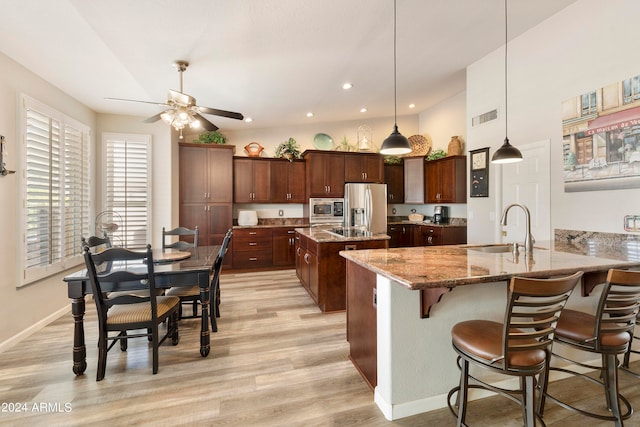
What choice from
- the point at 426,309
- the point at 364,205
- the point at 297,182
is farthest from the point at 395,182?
the point at 426,309

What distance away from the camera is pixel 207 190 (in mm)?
5500

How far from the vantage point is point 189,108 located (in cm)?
287

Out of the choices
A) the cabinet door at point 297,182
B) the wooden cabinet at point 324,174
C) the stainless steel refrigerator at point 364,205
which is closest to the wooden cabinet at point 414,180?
the stainless steel refrigerator at point 364,205

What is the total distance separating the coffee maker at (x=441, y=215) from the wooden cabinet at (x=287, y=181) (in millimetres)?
2756

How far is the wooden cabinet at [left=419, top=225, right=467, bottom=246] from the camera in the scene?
214 inches

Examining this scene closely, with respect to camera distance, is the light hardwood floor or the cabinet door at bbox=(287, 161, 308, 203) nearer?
the light hardwood floor

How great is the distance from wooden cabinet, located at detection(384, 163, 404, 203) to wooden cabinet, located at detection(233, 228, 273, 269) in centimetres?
286

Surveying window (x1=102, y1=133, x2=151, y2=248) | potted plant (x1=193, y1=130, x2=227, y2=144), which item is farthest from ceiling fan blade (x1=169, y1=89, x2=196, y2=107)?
potted plant (x1=193, y1=130, x2=227, y2=144)

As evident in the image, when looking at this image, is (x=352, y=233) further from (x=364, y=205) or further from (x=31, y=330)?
(x=31, y=330)

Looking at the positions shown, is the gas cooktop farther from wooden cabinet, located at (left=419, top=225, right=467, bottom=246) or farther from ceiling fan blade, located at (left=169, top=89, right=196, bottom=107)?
ceiling fan blade, located at (left=169, top=89, right=196, bottom=107)

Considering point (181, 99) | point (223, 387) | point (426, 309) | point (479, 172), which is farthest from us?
point (479, 172)

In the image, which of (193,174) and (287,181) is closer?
(193,174)

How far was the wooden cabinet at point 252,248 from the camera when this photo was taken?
219 inches

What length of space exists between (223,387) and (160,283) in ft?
3.03
